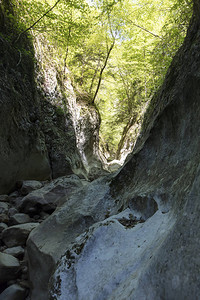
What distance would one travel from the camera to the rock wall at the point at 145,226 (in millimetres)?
1230

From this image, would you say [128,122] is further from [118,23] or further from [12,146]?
[12,146]

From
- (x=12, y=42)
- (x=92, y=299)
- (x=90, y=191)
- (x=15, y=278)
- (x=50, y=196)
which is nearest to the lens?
(x=92, y=299)

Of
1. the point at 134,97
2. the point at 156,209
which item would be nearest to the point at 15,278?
the point at 156,209

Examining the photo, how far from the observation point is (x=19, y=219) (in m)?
4.71

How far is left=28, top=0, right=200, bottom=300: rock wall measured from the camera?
1230mm

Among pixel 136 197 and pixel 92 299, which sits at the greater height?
pixel 136 197

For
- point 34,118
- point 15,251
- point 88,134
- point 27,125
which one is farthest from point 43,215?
point 88,134

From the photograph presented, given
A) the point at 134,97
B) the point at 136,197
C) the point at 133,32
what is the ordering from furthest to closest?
the point at 134,97, the point at 133,32, the point at 136,197

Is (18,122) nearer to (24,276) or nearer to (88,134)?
(24,276)

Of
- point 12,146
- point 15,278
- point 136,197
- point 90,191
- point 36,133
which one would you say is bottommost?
point 15,278

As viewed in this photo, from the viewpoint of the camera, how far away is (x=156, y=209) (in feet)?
7.43

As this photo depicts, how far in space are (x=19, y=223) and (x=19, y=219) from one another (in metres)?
0.11

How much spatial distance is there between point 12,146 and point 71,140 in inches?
193

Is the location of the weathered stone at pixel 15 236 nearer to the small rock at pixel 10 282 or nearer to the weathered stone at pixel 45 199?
the small rock at pixel 10 282
